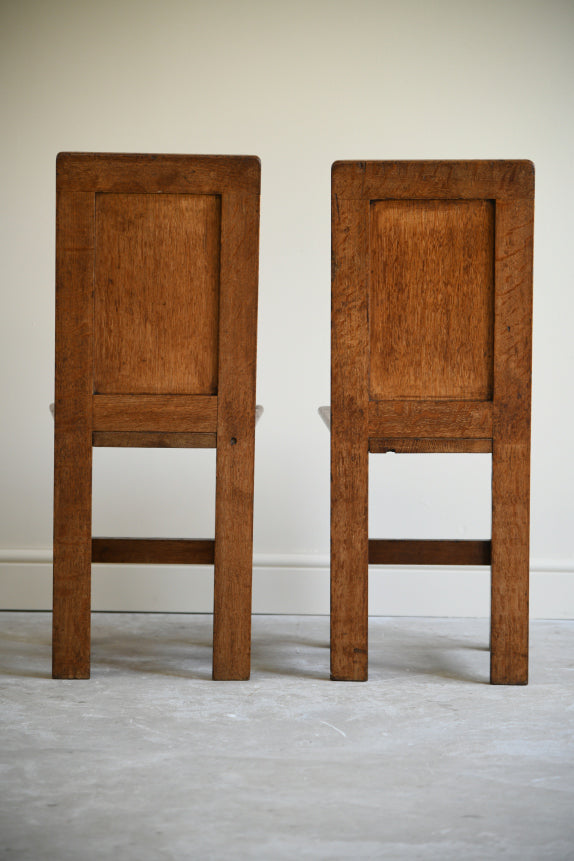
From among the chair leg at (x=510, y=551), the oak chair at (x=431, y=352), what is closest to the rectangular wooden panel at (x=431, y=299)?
the oak chair at (x=431, y=352)

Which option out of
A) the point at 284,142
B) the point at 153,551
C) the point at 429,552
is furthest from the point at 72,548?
the point at 284,142

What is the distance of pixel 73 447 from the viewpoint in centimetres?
156

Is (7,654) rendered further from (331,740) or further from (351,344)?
(351,344)

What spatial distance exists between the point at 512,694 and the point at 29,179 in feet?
5.98

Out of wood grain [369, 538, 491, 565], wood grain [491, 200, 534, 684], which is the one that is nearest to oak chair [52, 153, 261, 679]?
wood grain [369, 538, 491, 565]

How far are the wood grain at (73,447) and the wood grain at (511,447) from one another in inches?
30.2

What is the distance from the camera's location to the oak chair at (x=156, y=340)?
154cm

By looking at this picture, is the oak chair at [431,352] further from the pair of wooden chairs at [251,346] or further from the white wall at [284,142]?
the white wall at [284,142]

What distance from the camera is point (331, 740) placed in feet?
4.17

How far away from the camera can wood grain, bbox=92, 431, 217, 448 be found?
1.58 meters

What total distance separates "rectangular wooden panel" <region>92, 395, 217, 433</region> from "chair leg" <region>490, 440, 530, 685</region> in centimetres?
55

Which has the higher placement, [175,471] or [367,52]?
[367,52]

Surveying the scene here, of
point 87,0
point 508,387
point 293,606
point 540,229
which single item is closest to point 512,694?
point 508,387

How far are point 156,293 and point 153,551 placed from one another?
501 millimetres
